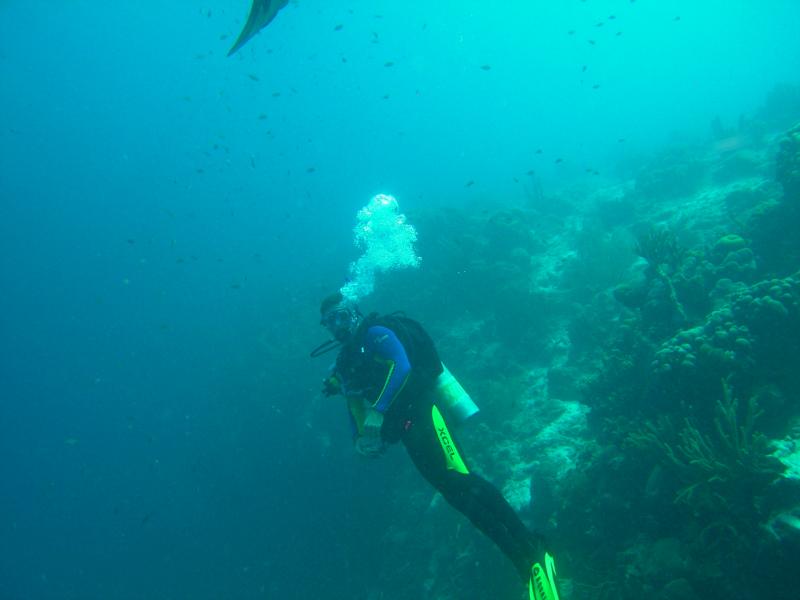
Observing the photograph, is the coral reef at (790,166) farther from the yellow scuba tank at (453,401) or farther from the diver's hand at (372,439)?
the diver's hand at (372,439)

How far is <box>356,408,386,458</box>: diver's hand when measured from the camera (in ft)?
14.8

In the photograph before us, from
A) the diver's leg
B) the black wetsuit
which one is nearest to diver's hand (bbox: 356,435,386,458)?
the black wetsuit

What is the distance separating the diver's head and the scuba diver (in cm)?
2

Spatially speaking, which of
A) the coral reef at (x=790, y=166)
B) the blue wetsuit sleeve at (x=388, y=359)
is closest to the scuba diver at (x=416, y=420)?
the blue wetsuit sleeve at (x=388, y=359)

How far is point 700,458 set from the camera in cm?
402

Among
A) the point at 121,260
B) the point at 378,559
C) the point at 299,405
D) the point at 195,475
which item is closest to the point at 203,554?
the point at 195,475

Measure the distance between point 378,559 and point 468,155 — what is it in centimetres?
8904

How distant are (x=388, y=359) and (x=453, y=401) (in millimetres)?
1156

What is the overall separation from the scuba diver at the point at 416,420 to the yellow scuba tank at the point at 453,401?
2.3 inches

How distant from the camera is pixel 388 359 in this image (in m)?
4.55

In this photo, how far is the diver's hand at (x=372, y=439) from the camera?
177 inches

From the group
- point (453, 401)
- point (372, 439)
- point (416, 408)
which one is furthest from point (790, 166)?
point (372, 439)

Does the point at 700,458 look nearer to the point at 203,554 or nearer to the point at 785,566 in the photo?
the point at 785,566

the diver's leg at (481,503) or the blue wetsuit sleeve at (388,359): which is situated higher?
the blue wetsuit sleeve at (388,359)
